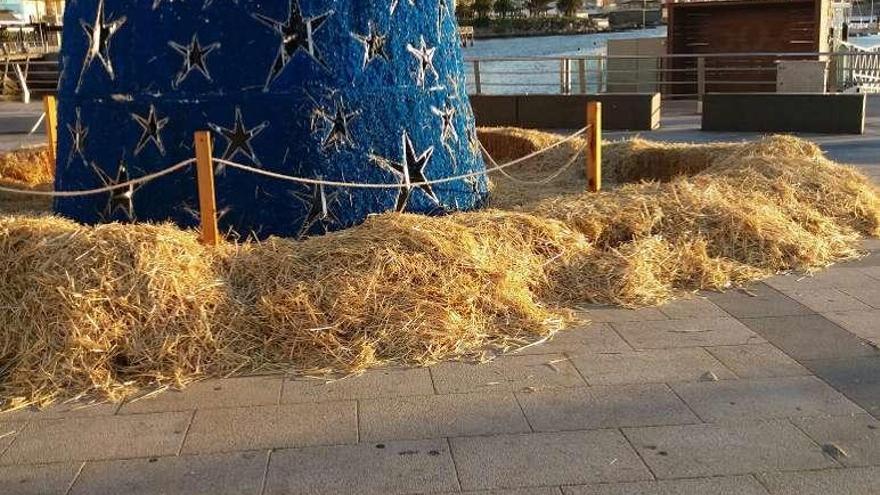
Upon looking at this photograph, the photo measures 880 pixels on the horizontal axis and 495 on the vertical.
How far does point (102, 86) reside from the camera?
757cm

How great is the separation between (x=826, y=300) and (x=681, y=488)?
10.9 feet

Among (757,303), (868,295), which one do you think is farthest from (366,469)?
(868,295)

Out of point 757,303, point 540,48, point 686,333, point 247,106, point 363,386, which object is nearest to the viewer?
point 363,386

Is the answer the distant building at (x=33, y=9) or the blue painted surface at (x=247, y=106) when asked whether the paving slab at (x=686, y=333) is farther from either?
the distant building at (x=33, y=9)

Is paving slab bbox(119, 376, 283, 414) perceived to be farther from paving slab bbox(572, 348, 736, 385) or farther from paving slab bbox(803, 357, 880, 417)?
paving slab bbox(803, 357, 880, 417)

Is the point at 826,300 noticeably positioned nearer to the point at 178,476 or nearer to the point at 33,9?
the point at 178,476

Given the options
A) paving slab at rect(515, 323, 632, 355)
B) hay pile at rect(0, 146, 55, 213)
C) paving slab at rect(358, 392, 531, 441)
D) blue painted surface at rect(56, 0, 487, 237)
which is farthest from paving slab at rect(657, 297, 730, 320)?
hay pile at rect(0, 146, 55, 213)

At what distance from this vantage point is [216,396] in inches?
194

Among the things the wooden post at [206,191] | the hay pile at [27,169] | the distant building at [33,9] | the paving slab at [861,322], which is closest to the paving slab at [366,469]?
the wooden post at [206,191]

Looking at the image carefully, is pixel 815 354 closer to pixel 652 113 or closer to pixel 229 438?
pixel 229 438

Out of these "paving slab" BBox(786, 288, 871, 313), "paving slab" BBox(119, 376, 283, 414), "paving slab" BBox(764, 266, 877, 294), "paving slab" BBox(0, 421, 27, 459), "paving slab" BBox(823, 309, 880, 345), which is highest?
"paving slab" BBox(764, 266, 877, 294)

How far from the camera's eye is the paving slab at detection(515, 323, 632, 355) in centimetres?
553

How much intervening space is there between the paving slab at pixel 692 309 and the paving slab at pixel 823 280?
750 mm

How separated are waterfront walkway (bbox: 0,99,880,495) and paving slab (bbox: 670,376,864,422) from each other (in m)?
0.01
